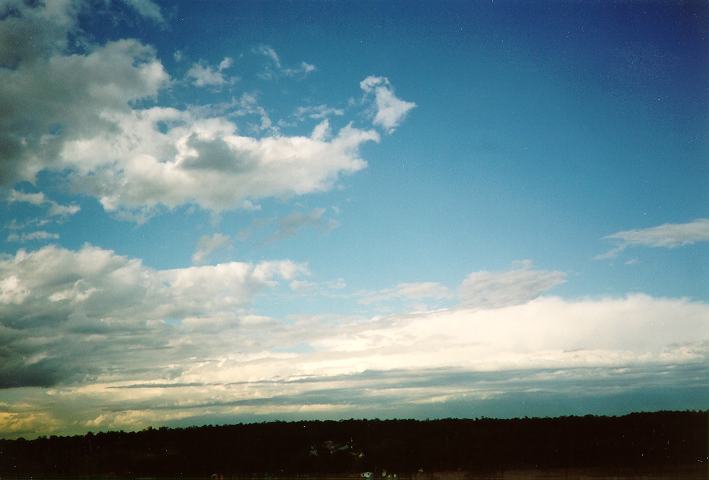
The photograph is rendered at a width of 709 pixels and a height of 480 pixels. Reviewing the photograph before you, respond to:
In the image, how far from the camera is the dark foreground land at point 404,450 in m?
67.2

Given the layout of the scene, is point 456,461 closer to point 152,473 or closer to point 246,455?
point 246,455

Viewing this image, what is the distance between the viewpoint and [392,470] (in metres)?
66.6

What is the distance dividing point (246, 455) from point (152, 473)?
11754 mm

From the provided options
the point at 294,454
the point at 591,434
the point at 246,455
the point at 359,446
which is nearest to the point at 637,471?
the point at 591,434

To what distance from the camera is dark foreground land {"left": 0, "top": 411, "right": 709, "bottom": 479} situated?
6725 centimetres

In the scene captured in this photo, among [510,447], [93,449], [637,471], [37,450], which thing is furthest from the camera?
[37,450]

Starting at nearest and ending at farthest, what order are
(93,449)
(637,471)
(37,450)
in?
(637,471) < (93,449) < (37,450)

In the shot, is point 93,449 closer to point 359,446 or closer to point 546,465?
point 359,446

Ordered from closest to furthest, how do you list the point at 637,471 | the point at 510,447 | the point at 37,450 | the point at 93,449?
1. the point at 637,471
2. the point at 510,447
3. the point at 93,449
4. the point at 37,450

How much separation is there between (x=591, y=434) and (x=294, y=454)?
38.4 m

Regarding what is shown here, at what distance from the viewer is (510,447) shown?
70062mm

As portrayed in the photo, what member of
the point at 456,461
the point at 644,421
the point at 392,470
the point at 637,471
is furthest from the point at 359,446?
the point at 644,421

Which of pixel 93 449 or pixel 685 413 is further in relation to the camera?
pixel 685 413

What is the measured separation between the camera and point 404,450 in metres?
69.2
